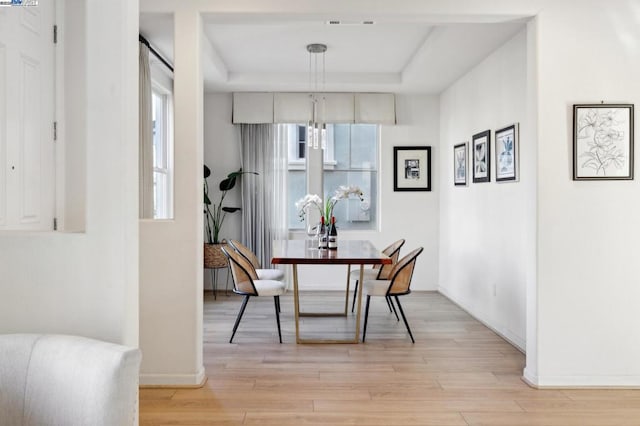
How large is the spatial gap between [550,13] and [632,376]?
234cm

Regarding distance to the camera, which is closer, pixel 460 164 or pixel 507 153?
pixel 507 153

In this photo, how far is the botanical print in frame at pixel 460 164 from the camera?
5566 mm

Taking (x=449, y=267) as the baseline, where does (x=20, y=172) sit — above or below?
above

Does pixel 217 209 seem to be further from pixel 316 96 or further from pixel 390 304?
pixel 390 304

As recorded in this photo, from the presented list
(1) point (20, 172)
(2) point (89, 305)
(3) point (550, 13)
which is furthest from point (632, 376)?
(1) point (20, 172)

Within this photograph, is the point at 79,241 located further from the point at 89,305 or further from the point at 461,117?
the point at 461,117

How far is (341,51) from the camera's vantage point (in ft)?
17.2

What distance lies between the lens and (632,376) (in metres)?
3.24

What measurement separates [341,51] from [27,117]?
3.32 m

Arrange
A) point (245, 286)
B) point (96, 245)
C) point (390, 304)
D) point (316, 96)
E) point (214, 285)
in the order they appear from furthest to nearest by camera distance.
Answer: point (316, 96) → point (214, 285) → point (390, 304) → point (245, 286) → point (96, 245)

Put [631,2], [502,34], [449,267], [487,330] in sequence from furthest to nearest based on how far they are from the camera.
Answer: [449,267] → [487,330] → [502,34] → [631,2]

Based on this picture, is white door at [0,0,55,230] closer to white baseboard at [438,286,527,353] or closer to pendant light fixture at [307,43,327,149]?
pendant light fixture at [307,43,327,149]

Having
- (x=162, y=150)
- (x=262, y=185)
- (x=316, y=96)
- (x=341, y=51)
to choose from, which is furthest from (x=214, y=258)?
(x=341, y=51)

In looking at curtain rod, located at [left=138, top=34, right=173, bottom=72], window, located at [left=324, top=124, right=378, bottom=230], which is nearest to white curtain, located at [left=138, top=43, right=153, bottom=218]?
curtain rod, located at [left=138, top=34, right=173, bottom=72]
